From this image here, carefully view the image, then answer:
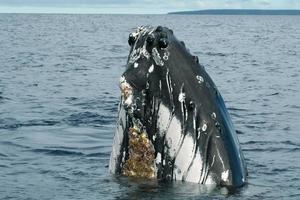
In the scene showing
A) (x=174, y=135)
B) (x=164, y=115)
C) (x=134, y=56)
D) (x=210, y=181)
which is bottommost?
(x=210, y=181)

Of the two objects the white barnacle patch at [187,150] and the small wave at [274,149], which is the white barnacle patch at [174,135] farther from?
the small wave at [274,149]

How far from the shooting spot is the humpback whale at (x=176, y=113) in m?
7.18

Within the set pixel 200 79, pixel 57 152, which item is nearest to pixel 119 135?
pixel 200 79

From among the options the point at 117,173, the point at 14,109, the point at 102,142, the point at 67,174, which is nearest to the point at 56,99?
the point at 14,109

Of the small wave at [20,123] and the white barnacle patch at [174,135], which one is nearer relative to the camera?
the white barnacle patch at [174,135]

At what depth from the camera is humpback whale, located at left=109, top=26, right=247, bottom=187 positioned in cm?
718

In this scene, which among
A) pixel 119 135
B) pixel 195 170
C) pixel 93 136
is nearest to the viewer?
pixel 195 170

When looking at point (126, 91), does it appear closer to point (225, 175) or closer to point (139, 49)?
point (139, 49)

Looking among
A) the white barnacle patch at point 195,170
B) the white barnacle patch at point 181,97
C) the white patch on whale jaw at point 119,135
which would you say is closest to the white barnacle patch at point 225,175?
the white barnacle patch at point 195,170

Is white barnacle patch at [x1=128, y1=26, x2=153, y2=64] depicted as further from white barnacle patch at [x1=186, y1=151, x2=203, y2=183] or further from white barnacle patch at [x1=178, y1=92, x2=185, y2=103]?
white barnacle patch at [x1=186, y1=151, x2=203, y2=183]

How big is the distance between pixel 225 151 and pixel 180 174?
51cm

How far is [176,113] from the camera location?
23.6ft

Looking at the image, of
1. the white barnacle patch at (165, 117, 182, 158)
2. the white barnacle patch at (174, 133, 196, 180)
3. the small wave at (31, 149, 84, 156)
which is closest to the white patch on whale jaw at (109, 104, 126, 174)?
the white barnacle patch at (165, 117, 182, 158)

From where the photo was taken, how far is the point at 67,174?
9211mm
